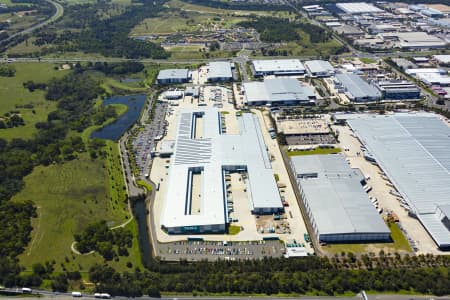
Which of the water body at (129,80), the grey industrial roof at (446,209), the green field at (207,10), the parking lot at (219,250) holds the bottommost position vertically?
the parking lot at (219,250)

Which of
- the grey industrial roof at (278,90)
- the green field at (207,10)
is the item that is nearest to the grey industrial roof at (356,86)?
the grey industrial roof at (278,90)

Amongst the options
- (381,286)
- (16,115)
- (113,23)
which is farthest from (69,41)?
(381,286)

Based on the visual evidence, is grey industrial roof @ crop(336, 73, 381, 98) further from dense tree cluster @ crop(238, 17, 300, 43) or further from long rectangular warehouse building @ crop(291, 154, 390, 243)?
dense tree cluster @ crop(238, 17, 300, 43)

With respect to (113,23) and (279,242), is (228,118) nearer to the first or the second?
(279,242)

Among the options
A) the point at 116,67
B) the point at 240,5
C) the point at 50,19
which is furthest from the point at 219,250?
the point at 50,19

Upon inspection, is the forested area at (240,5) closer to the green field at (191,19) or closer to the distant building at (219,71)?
the green field at (191,19)

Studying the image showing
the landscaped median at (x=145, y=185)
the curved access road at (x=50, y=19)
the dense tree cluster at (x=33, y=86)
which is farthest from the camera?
the curved access road at (x=50, y=19)
